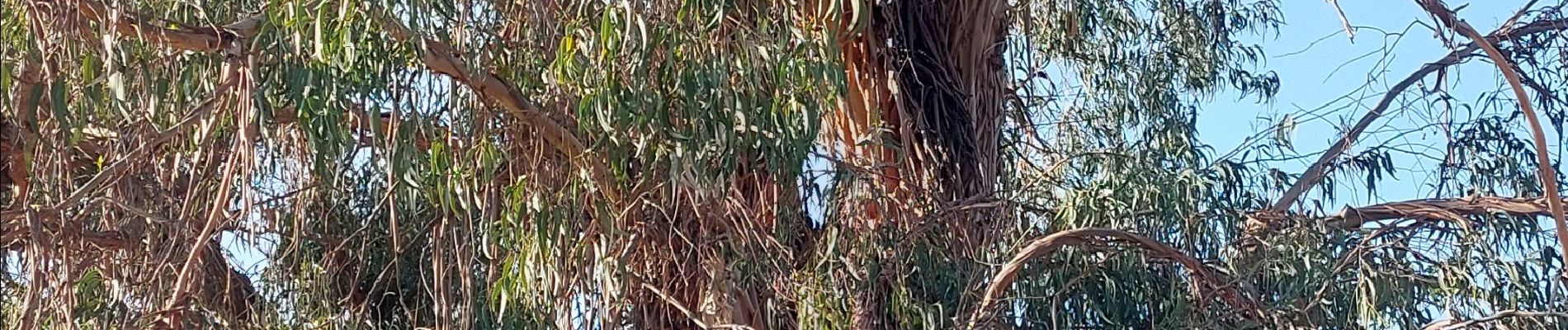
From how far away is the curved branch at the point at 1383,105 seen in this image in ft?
13.7

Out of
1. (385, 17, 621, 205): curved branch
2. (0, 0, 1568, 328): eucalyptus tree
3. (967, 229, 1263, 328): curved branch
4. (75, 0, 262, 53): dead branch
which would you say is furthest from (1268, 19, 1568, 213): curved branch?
(75, 0, 262, 53): dead branch

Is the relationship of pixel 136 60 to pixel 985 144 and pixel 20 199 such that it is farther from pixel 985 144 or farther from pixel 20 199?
pixel 985 144

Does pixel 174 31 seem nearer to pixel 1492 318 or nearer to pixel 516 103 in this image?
pixel 516 103

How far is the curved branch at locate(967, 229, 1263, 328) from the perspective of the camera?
129 inches

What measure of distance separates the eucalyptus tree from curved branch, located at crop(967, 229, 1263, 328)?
1cm

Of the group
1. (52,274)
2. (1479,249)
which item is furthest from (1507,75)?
(52,274)

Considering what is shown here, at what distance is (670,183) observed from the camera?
3.05m

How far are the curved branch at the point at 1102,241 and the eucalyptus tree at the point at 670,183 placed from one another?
0.01 metres

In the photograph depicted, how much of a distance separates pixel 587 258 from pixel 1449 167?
2.20m

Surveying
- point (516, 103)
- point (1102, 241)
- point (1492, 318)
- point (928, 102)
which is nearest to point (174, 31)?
point (516, 103)

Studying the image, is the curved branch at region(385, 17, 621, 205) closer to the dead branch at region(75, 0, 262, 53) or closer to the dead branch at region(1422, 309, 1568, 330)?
the dead branch at region(75, 0, 262, 53)

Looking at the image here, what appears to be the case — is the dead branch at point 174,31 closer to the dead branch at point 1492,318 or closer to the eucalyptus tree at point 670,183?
the eucalyptus tree at point 670,183

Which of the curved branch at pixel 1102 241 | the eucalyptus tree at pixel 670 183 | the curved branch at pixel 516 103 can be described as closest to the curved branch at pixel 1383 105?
the eucalyptus tree at pixel 670 183

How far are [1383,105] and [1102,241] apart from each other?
1408mm
